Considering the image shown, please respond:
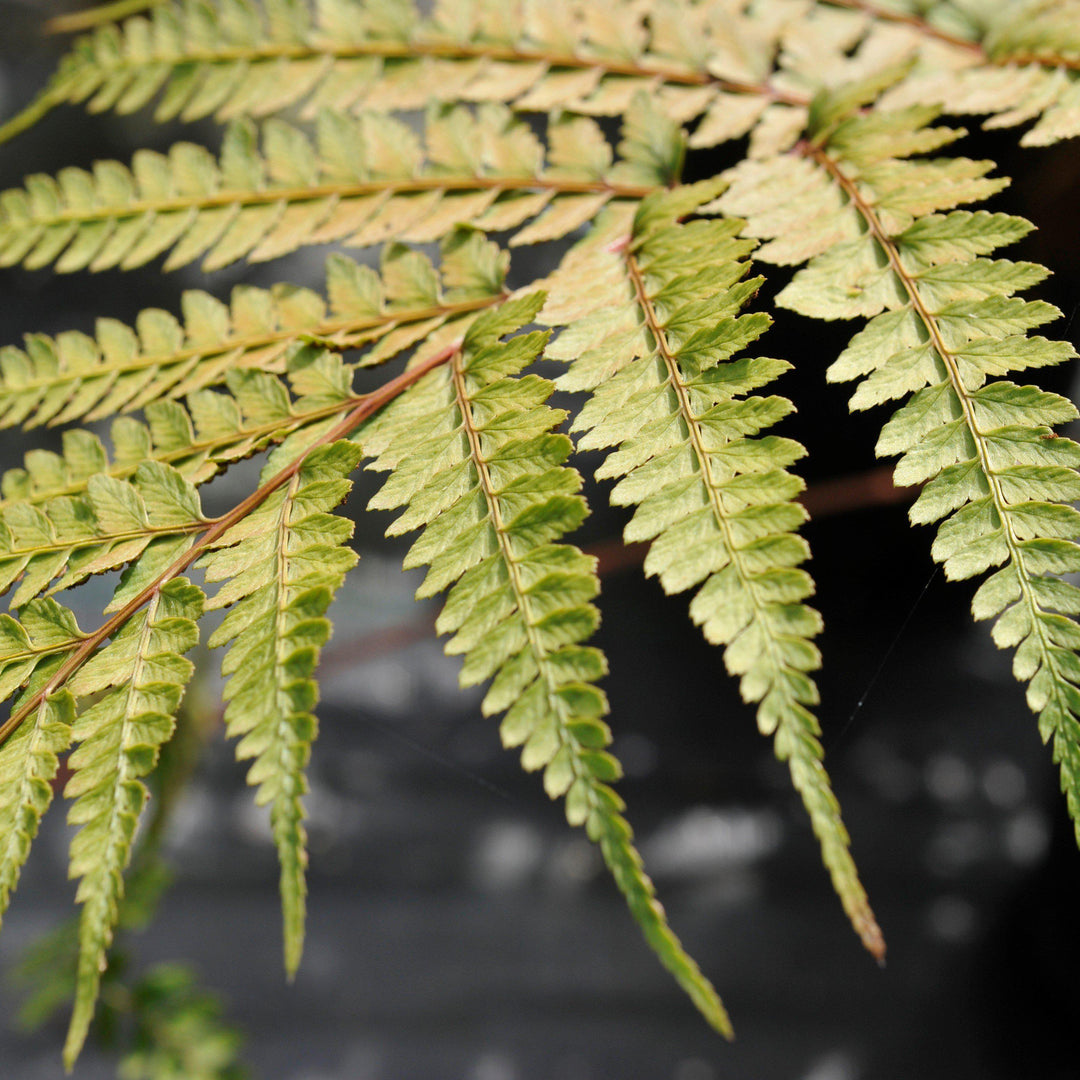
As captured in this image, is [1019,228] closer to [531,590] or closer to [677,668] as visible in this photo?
[531,590]

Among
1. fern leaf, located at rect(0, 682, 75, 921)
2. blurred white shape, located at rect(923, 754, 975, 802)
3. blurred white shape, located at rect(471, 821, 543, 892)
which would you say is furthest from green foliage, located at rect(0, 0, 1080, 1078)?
blurred white shape, located at rect(471, 821, 543, 892)

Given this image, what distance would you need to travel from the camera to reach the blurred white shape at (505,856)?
64.9 inches

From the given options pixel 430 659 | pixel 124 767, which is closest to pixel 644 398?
pixel 124 767

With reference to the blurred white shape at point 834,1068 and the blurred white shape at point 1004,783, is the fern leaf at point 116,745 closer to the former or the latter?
the blurred white shape at point 834,1068

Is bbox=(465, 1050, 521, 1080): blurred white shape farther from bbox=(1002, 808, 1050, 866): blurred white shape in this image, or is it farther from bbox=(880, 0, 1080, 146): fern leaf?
bbox=(880, 0, 1080, 146): fern leaf

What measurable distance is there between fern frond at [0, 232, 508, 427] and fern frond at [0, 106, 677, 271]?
4 cm

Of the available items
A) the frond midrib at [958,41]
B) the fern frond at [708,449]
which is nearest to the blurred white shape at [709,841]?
the fern frond at [708,449]

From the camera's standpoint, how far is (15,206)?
86 cm

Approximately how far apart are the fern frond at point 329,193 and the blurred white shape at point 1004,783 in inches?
50.9

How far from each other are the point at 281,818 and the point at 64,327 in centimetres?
148

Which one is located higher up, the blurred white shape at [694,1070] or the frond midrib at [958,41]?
the frond midrib at [958,41]

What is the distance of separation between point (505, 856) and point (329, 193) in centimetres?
131

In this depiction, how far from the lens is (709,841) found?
5.25 feet

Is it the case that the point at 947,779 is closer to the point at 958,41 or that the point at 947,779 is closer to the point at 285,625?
the point at 958,41
